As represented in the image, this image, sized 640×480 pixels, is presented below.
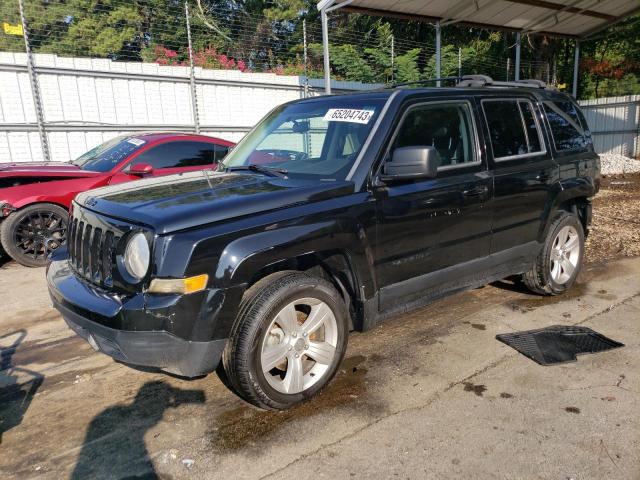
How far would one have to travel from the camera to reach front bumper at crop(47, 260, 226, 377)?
2.64 m

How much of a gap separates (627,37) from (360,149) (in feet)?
83.9

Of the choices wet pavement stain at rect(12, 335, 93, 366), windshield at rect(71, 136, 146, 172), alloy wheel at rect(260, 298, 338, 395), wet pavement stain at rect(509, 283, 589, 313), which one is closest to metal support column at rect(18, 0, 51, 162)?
windshield at rect(71, 136, 146, 172)

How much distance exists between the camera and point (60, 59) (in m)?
10.4

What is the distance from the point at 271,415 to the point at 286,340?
47 cm

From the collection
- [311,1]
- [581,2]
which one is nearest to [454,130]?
[581,2]

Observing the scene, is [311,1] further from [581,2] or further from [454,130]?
[454,130]

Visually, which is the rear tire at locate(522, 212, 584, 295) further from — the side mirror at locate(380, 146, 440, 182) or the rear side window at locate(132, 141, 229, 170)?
the rear side window at locate(132, 141, 229, 170)

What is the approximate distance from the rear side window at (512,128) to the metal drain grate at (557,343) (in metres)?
1.47

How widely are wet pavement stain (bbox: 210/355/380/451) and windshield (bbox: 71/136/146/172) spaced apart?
4.93m

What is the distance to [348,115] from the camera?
3746mm

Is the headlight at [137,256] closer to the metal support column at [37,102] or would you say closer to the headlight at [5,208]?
the headlight at [5,208]

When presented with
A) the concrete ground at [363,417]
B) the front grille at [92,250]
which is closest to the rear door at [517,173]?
the concrete ground at [363,417]

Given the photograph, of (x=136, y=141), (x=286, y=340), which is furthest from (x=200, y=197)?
(x=136, y=141)

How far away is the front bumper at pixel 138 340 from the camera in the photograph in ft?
8.68
